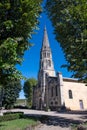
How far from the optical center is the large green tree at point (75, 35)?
1388cm

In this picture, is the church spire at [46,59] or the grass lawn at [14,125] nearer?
the grass lawn at [14,125]

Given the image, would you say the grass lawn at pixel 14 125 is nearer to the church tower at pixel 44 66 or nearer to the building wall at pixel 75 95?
the building wall at pixel 75 95

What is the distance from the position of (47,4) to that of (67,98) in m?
32.3

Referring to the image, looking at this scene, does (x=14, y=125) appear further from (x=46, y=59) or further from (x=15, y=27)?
(x=46, y=59)

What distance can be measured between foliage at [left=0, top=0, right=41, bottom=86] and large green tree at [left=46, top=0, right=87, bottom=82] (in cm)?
386

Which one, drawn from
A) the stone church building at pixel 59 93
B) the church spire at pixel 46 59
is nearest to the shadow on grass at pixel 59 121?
the stone church building at pixel 59 93

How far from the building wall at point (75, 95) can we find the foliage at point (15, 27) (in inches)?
1458

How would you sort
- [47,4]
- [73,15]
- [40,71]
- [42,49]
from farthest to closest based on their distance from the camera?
[42,49]
[40,71]
[47,4]
[73,15]

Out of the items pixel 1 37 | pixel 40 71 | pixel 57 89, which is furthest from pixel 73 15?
pixel 40 71

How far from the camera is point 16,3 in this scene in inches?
424

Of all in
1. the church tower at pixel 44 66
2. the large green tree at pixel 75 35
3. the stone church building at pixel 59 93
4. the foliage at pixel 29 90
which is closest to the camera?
the large green tree at pixel 75 35

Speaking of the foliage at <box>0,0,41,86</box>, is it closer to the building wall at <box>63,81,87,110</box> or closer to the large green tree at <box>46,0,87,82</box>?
the large green tree at <box>46,0,87,82</box>

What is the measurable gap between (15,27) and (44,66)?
169 ft

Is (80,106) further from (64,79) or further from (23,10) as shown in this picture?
(23,10)
